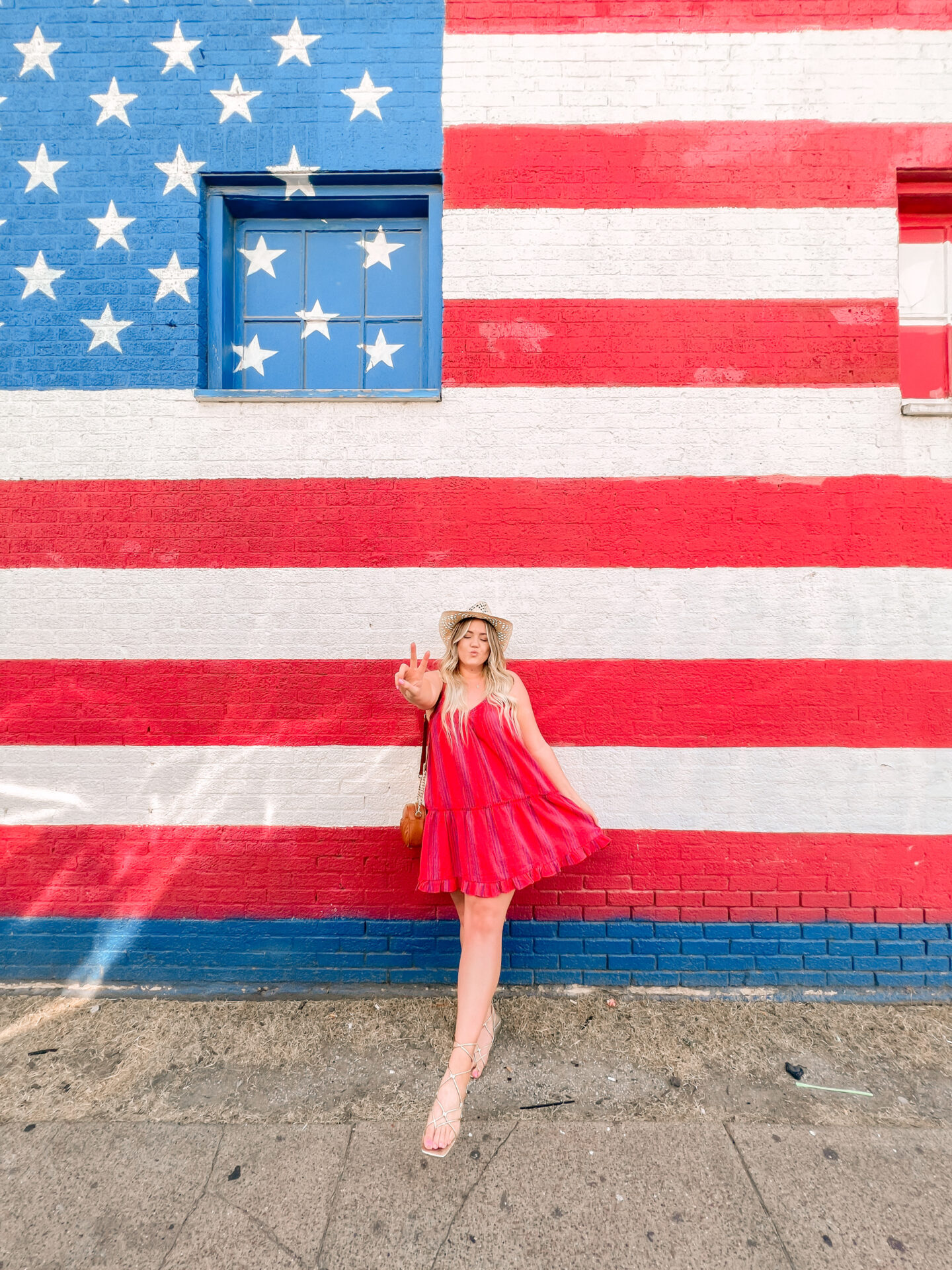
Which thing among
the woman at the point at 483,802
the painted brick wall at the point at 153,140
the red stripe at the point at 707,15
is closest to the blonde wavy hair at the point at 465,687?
the woman at the point at 483,802

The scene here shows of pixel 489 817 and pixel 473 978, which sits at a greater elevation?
pixel 489 817

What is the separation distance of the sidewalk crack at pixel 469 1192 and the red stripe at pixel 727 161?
14.6ft

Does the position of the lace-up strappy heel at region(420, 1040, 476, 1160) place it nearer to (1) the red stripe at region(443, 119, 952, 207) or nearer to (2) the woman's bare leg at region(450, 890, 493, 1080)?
(2) the woman's bare leg at region(450, 890, 493, 1080)

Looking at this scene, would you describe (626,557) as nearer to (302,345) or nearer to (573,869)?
(573,869)

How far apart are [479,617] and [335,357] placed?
6.46 feet

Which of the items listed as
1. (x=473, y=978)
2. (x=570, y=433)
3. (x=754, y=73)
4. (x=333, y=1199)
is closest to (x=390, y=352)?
(x=570, y=433)

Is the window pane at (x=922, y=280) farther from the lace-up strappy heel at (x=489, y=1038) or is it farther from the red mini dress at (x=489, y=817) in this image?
the lace-up strappy heel at (x=489, y=1038)

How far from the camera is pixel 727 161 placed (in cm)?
333

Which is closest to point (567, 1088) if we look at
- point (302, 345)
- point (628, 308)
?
point (628, 308)

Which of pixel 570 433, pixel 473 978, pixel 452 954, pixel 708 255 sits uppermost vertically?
pixel 708 255

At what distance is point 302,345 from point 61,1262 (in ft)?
13.5

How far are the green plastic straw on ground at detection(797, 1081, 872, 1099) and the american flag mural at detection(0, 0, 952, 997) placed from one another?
0.61m

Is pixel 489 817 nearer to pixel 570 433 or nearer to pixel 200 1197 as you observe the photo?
pixel 200 1197

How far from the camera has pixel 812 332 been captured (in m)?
3.34
